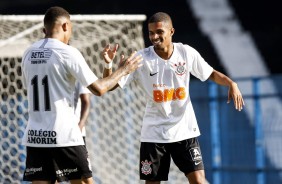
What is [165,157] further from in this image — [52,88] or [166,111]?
[52,88]

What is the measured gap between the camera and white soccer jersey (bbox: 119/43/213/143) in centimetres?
654

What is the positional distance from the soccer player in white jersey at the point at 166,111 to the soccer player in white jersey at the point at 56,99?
75 centimetres

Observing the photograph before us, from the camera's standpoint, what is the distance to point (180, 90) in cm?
655

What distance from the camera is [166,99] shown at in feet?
21.4

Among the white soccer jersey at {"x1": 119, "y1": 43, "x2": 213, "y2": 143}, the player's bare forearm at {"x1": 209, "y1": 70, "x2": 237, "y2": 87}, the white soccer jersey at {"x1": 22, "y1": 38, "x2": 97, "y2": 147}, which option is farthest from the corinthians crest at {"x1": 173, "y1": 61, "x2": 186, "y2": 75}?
the white soccer jersey at {"x1": 22, "y1": 38, "x2": 97, "y2": 147}

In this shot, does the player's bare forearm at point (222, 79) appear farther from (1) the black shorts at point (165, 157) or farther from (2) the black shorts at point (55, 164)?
(2) the black shorts at point (55, 164)

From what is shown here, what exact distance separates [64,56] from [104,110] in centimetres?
447

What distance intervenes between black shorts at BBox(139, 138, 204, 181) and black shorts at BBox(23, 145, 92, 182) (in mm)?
900

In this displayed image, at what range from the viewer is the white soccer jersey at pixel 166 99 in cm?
654

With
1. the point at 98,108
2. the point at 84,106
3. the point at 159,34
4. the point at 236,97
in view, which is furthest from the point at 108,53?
the point at 98,108

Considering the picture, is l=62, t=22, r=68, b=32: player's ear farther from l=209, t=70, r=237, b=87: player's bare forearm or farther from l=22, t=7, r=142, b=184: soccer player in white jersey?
l=209, t=70, r=237, b=87: player's bare forearm

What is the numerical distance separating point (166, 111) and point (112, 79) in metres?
0.97

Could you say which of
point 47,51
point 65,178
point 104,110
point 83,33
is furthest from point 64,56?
point 104,110

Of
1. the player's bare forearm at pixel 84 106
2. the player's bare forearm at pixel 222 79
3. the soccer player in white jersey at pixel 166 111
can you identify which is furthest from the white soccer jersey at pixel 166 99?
the player's bare forearm at pixel 84 106
